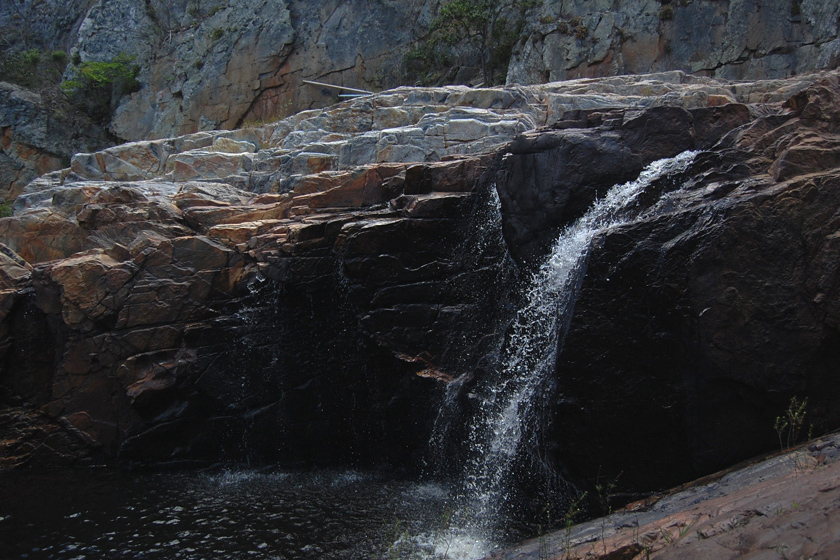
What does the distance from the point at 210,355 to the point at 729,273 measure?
32.4 ft

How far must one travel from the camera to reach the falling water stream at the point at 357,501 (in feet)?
28.1

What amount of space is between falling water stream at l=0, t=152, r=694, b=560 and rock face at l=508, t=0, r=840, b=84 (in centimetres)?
1652

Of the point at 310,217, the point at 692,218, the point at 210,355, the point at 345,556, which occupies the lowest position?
the point at 345,556

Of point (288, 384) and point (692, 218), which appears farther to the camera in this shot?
point (288, 384)

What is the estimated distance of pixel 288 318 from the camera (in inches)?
512

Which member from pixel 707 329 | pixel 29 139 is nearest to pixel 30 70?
pixel 29 139

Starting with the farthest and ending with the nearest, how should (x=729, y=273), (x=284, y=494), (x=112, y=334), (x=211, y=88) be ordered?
(x=211, y=88), (x=112, y=334), (x=284, y=494), (x=729, y=273)

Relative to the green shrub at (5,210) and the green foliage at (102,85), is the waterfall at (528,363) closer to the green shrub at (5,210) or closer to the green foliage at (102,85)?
the green shrub at (5,210)

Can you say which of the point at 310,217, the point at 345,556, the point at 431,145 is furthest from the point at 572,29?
the point at 345,556

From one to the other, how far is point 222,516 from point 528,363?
5.41 m

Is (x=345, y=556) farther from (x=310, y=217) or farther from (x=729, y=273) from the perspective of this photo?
(x=310, y=217)

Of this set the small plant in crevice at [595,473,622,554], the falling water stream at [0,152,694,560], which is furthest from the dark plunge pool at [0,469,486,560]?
the small plant in crevice at [595,473,622,554]

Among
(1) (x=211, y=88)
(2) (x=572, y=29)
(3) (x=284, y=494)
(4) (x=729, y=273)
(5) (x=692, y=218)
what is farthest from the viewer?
(1) (x=211, y=88)

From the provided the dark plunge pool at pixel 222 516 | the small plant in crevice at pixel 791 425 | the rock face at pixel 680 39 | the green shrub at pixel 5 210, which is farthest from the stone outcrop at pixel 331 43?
the dark plunge pool at pixel 222 516
